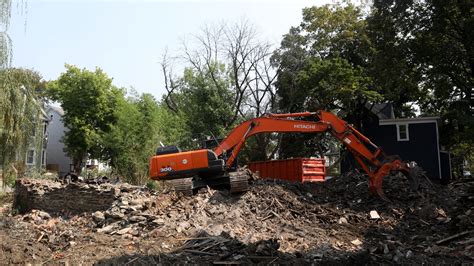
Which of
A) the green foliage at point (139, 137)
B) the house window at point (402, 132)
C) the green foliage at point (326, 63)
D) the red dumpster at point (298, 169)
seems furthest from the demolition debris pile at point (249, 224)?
the house window at point (402, 132)

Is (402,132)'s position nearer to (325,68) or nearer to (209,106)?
(325,68)

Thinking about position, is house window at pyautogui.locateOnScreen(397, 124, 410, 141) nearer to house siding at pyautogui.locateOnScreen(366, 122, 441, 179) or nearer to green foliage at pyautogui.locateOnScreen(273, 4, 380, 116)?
house siding at pyautogui.locateOnScreen(366, 122, 441, 179)

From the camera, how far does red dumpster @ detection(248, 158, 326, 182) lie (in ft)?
58.1

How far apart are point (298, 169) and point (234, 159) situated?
15.8ft

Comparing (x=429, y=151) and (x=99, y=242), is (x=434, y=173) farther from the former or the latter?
(x=99, y=242)

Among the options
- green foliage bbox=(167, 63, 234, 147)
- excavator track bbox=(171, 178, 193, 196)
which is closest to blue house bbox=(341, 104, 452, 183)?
green foliage bbox=(167, 63, 234, 147)

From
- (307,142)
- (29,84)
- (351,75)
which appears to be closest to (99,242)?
(29,84)

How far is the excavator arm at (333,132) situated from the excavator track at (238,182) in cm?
62

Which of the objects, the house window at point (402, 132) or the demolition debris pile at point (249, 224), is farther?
the house window at point (402, 132)

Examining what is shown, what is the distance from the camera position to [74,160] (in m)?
42.5

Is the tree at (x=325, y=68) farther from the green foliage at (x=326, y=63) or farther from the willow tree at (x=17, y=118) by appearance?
the willow tree at (x=17, y=118)

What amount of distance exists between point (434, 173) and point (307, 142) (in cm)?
856

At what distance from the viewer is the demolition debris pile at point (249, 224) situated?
8.62m

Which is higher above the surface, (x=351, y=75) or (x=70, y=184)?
(x=351, y=75)
